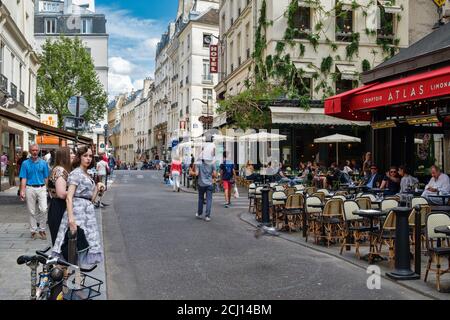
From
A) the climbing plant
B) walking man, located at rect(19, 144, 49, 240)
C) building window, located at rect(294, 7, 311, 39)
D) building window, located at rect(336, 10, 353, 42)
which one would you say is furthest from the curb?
building window, located at rect(336, 10, 353, 42)

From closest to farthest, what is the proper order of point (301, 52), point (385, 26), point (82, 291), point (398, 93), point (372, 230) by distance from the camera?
point (82, 291) < point (372, 230) < point (398, 93) < point (301, 52) < point (385, 26)

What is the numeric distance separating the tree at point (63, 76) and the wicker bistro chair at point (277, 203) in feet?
120

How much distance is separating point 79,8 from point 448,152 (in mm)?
63852

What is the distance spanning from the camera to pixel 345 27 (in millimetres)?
28406

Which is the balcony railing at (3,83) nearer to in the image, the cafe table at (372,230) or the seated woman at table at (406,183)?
the seated woman at table at (406,183)

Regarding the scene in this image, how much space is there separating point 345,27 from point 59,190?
2545cm

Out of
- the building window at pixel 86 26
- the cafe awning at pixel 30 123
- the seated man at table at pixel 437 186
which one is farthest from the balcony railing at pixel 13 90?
the building window at pixel 86 26

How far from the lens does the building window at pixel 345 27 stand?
28219mm

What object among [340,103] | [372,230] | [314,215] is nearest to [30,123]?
[340,103]

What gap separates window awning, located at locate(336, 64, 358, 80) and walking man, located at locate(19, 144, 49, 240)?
20992 millimetres

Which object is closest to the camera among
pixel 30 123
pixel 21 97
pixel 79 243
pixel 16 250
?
pixel 79 243

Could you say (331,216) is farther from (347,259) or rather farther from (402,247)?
(402,247)

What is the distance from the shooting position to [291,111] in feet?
83.1

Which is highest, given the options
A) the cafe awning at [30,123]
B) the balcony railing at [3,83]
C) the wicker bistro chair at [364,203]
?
the balcony railing at [3,83]
